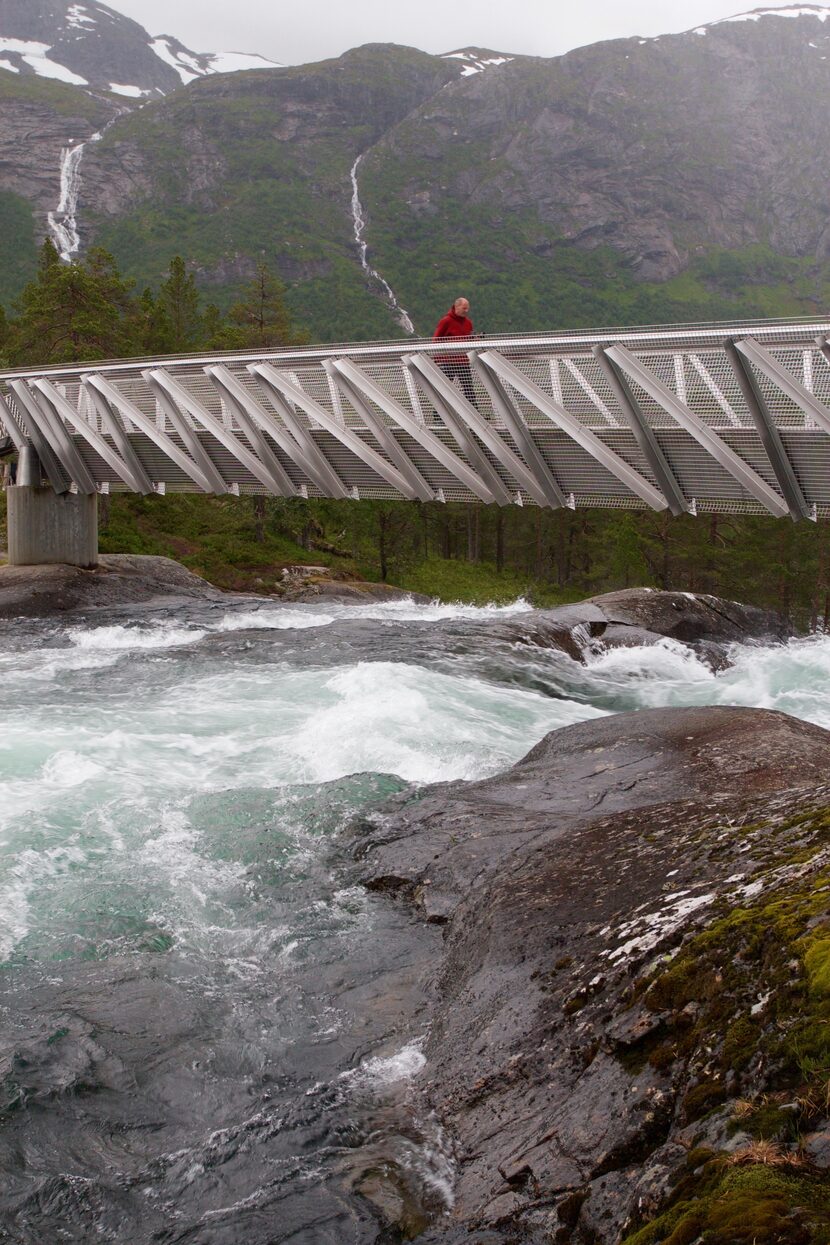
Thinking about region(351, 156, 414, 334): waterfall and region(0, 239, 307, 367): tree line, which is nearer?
region(0, 239, 307, 367): tree line

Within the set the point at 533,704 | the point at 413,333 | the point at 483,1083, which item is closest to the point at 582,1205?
the point at 483,1083

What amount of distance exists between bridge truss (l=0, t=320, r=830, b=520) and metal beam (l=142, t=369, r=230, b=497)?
1.9 inches

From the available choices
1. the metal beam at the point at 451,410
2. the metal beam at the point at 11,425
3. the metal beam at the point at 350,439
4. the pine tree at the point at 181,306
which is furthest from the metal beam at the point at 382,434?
the pine tree at the point at 181,306

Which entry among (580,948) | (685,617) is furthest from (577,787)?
(685,617)

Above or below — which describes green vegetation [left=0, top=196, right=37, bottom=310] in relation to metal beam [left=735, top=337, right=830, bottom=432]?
above

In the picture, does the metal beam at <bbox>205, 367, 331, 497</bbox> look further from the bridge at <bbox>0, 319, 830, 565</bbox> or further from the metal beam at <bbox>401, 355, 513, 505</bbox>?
the metal beam at <bbox>401, 355, 513, 505</bbox>

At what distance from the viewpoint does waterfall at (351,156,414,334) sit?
147 m

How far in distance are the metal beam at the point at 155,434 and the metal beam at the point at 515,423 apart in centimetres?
799

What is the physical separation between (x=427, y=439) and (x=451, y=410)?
0.76 metres

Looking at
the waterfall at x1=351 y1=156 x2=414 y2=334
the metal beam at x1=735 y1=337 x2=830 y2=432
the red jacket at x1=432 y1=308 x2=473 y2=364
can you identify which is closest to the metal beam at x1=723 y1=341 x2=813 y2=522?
the metal beam at x1=735 y1=337 x2=830 y2=432

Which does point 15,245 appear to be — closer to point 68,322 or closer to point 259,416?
point 68,322

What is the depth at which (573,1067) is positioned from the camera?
4812 millimetres

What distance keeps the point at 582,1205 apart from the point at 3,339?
192 ft

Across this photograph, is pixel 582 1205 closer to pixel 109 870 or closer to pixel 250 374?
pixel 109 870
